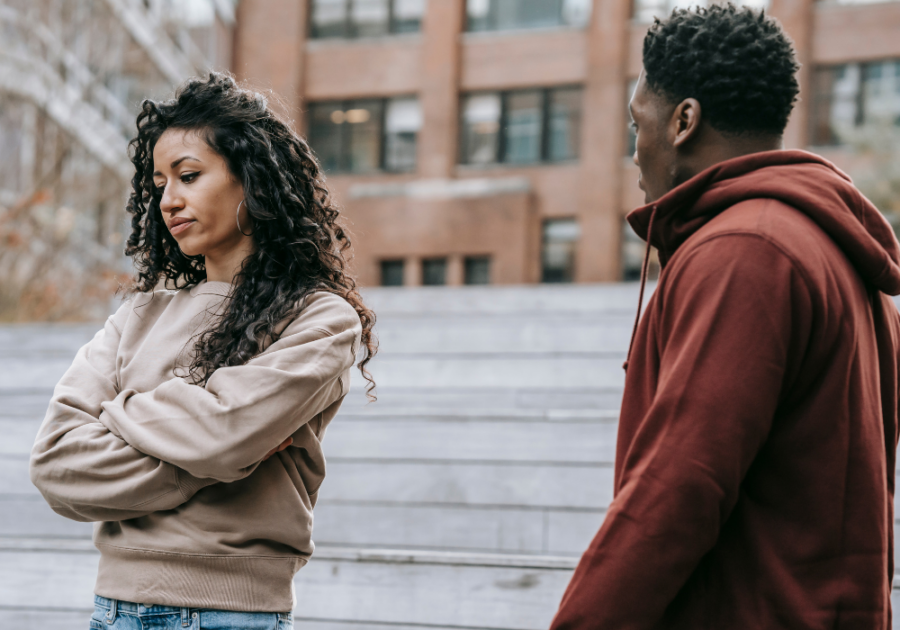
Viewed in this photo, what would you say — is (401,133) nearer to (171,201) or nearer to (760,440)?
(171,201)

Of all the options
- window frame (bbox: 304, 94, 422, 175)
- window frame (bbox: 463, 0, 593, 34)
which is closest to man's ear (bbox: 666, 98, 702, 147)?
window frame (bbox: 304, 94, 422, 175)

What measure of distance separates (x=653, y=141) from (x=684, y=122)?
63mm

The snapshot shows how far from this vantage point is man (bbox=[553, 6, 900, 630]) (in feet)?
4.07

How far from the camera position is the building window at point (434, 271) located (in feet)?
66.3

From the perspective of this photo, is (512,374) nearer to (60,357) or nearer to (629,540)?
(60,357)

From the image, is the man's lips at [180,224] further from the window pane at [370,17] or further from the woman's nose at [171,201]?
the window pane at [370,17]

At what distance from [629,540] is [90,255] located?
1051 cm

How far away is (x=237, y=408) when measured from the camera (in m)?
1.70

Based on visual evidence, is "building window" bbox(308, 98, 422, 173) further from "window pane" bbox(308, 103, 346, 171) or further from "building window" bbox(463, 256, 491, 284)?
"building window" bbox(463, 256, 491, 284)

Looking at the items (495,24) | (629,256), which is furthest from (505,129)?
(629,256)

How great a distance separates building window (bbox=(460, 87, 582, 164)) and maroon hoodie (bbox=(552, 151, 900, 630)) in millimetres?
19173

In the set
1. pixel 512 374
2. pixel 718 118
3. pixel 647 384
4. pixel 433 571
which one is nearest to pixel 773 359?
pixel 647 384

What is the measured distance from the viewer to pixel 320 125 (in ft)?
70.1

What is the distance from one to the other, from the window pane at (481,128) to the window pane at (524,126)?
0.93ft
